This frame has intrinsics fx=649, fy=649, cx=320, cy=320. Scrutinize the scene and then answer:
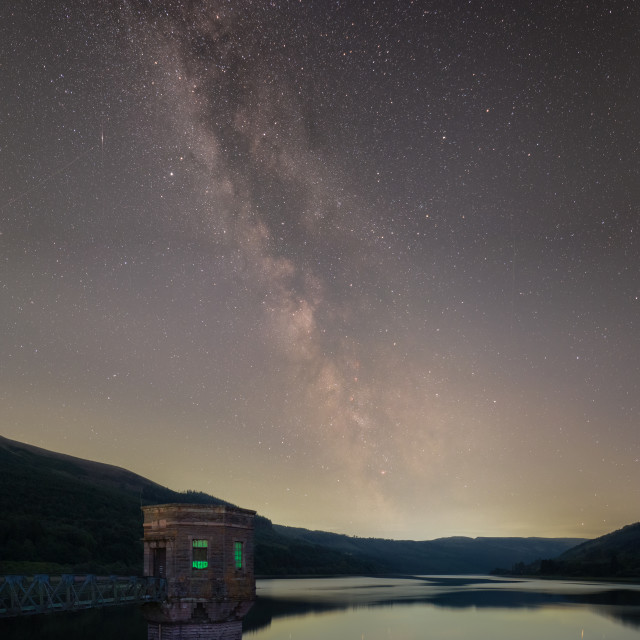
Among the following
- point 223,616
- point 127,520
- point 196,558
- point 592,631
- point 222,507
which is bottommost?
point 592,631

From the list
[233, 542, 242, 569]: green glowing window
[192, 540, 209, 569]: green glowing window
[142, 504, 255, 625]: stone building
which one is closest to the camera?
[142, 504, 255, 625]: stone building

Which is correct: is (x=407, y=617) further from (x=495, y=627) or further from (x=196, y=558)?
(x=196, y=558)

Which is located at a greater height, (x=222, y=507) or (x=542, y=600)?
(x=222, y=507)

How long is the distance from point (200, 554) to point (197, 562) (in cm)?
45

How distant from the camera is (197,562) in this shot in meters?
37.0

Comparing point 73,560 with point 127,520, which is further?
point 127,520

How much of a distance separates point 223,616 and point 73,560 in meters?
95.8

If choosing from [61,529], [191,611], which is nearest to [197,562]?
[191,611]

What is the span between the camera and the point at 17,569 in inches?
3880

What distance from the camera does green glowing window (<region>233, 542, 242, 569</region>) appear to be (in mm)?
38812

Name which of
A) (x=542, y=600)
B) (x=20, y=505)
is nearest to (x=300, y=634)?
(x=542, y=600)

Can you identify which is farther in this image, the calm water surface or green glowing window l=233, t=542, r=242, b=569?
the calm water surface

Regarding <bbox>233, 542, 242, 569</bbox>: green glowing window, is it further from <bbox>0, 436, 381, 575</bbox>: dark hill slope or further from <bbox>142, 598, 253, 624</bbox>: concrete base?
<bbox>0, 436, 381, 575</bbox>: dark hill slope

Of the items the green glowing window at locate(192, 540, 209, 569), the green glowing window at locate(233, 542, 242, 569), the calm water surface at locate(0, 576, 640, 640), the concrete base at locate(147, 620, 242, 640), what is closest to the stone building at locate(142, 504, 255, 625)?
the green glowing window at locate(192, 540, 209, 569)
